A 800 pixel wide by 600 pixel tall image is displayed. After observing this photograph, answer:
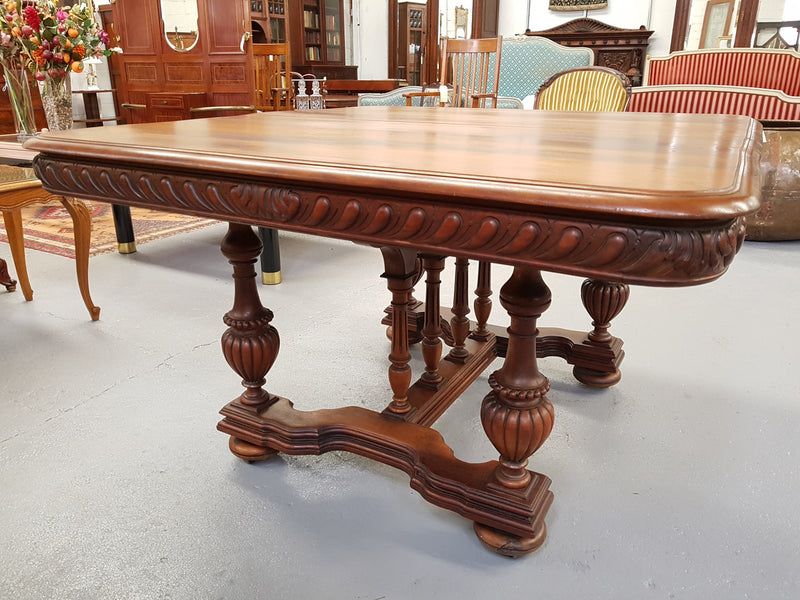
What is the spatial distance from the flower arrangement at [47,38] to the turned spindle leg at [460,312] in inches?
75.3

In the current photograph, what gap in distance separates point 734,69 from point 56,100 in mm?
4850

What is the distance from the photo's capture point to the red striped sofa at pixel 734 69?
4594 mm

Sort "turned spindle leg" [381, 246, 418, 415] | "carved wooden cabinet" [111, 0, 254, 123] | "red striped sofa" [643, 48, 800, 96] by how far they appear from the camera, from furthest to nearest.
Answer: "carved wooden cabinet" [111, 0, 254, 123]
"red striped sofa" [643, 48, 800, 96]
"turned spindle leg" [381, 246, 418, 415]

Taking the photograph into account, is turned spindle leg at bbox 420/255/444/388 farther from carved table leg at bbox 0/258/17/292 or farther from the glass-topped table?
carved table leg at bbox 0/258/17/292

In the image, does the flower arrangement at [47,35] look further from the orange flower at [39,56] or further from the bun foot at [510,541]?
the bun foot at [510,541]

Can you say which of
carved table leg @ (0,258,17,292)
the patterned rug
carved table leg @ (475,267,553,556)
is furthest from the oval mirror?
carved table leg @ (475,267,553,556)

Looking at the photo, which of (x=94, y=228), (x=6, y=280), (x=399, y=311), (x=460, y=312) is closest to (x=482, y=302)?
(x=460, y=312)

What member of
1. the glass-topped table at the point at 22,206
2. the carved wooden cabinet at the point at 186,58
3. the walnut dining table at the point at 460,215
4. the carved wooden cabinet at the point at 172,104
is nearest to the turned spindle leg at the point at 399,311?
the walnut dining table at the point at 460,215

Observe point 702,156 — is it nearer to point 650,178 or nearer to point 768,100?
point 650,178

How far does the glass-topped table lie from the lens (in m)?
2.00

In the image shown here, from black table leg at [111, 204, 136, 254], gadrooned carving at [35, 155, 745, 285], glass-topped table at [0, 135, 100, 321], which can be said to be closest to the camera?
gadrooned carving at [35, 155, 745, 285]

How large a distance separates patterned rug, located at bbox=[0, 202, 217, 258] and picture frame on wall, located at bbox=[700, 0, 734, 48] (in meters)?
7.87

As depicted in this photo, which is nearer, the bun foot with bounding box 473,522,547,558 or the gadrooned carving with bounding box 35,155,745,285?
the gadrooned carving with bounding box 35,155,745,285

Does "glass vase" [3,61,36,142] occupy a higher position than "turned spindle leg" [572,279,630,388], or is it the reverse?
"glass vase" [3,61,36,142]
